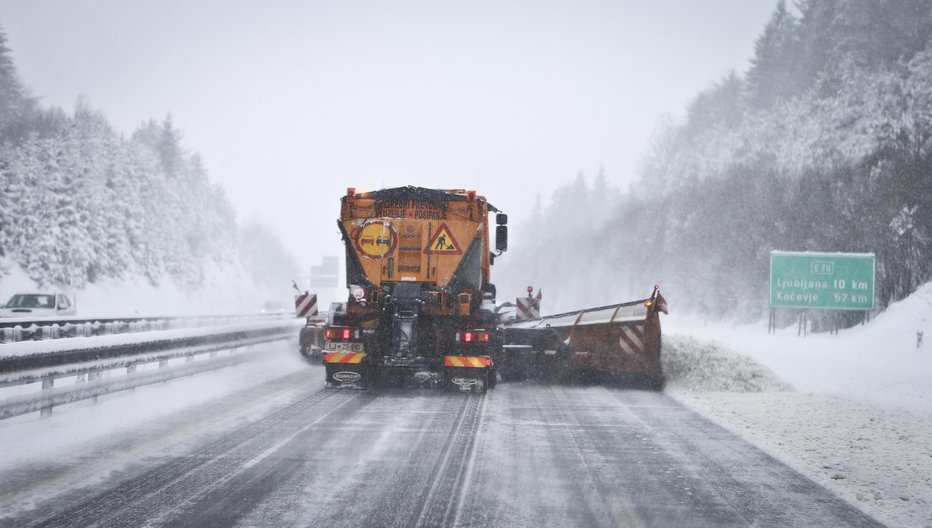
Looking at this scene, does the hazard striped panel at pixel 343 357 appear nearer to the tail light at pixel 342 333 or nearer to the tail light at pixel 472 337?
the tail light at pixel 342 333

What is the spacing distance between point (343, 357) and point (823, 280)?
64.0 ft

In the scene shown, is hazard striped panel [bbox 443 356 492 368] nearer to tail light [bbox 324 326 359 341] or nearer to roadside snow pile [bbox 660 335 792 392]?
tail light [bbox 324 326 359 341]

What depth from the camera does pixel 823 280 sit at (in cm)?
2483

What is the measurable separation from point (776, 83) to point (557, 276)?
4002cm

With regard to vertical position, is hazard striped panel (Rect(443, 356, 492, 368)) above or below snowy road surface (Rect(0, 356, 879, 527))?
above

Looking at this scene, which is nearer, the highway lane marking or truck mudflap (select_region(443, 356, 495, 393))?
the highway lane marking

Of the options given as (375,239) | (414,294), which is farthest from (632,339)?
(375,239)

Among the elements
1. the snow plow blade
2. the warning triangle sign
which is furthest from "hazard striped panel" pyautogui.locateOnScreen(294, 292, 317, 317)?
the warning triangle sign

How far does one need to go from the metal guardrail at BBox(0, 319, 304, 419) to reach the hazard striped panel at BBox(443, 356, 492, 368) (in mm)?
4155

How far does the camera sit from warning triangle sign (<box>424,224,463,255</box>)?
11812mm

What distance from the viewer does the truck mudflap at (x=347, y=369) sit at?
37.2ft

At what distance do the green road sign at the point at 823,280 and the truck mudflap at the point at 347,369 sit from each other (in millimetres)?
18858

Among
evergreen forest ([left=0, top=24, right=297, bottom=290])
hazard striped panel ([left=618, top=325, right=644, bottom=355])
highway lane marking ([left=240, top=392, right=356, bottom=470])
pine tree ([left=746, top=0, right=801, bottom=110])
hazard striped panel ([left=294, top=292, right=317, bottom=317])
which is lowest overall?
highway lane marking ([left=240, top=392, right=356, bottom=470])

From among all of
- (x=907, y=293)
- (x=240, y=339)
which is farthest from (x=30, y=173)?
(x=907, y=293)
